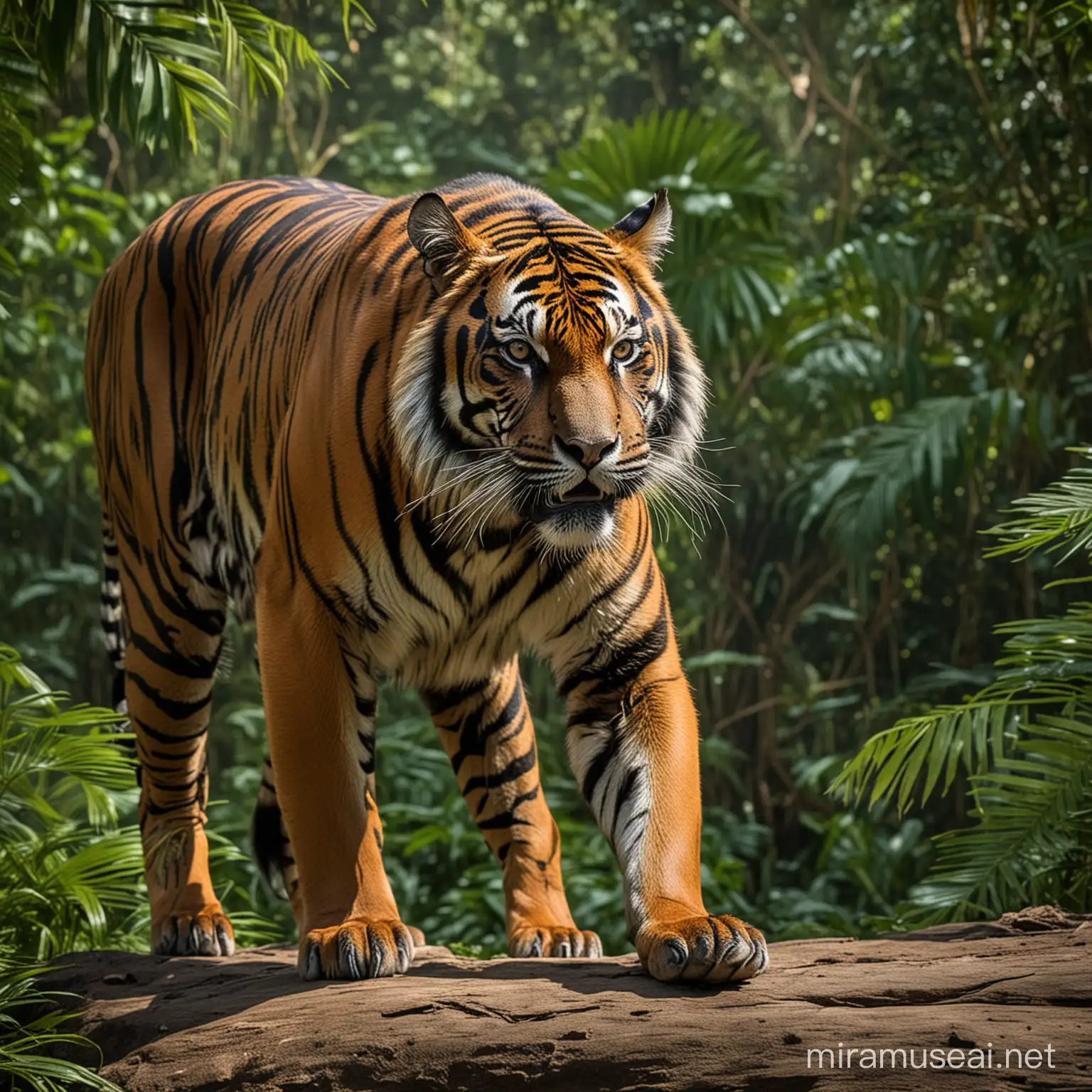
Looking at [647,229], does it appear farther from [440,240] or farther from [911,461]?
[911,461]

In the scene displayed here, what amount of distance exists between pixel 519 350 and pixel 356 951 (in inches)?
43.7

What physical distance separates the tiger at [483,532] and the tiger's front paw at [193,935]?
25.9 inches

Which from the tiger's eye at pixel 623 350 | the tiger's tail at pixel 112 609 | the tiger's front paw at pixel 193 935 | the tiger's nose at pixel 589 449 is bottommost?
the tiger's front paw at pixel 193 935

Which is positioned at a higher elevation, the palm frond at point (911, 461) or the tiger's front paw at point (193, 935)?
the palm frond at point (911, 461)

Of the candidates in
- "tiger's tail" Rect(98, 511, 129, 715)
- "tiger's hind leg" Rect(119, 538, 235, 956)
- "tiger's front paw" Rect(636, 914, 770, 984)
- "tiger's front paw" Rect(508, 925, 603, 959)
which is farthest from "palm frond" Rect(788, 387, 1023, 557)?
"tiger's front paw" Rect(636, 914, 770, 984)

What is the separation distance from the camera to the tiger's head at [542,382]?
8.07ft

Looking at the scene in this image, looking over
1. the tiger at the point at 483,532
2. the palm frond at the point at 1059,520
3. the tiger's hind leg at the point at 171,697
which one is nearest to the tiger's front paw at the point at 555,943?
the tiger at the point at 483,532

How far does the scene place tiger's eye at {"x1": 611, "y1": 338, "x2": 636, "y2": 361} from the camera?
255cm

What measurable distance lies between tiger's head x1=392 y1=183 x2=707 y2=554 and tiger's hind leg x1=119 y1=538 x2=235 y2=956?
3.75 ft

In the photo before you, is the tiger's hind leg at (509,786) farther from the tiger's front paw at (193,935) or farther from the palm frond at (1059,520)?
the palm frond at (1059,520)

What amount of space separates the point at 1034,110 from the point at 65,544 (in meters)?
5.55

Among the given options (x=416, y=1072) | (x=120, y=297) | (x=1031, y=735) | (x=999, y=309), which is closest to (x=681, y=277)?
(x=999, y=309)

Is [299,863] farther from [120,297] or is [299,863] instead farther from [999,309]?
[999,309]

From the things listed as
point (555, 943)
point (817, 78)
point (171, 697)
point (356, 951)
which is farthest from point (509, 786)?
Answer: point (817, 78)
